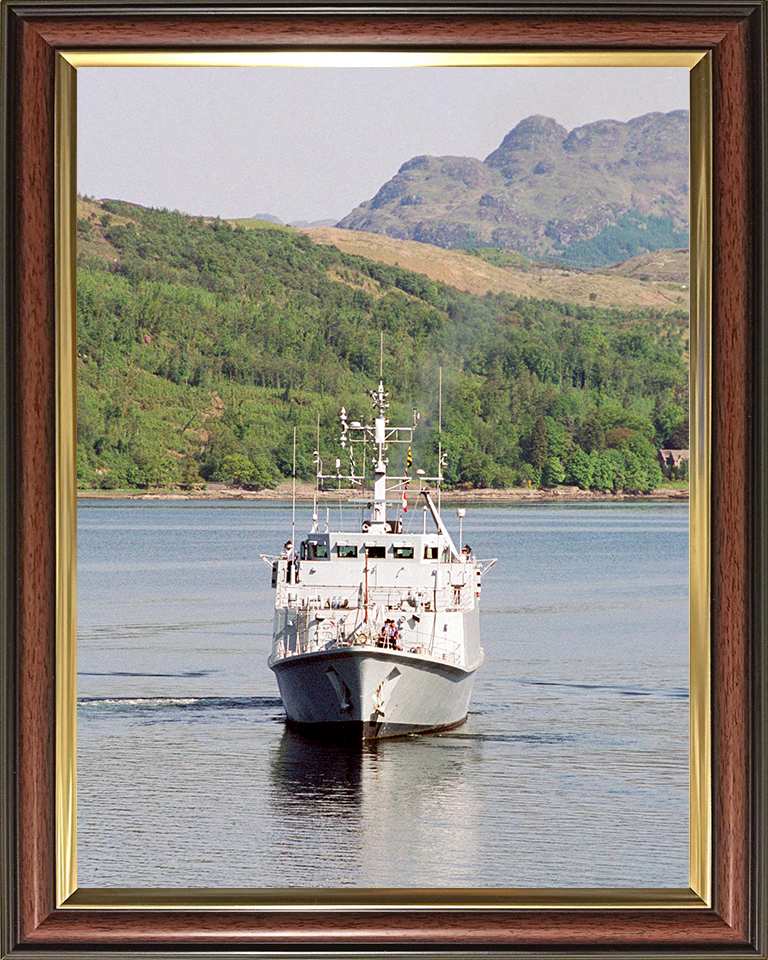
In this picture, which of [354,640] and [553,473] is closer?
[553,473]

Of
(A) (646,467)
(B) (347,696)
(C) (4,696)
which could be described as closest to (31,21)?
(C) (4,696)

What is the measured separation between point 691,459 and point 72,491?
2.48 meters

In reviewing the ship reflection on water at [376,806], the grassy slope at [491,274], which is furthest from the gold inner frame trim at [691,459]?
the ship reflection on water at [376,806]

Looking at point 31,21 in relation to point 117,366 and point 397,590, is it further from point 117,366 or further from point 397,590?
point 397,590

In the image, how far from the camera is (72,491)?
17.0 ft

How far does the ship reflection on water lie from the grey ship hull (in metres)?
0.27

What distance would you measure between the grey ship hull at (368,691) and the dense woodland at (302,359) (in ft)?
29.2

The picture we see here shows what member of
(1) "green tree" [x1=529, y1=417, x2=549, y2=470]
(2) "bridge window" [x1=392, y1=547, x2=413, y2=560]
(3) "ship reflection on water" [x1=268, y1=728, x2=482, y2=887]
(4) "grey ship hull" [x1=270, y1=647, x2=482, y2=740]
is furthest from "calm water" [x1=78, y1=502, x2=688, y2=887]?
(2) "bridge window" [x1=392, y1=547, x2=413, y2=560]

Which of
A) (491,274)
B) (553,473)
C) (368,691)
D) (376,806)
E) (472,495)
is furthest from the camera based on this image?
(368,691)

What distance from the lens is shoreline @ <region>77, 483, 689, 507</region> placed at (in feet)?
20.6

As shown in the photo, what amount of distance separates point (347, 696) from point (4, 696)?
15.0 m

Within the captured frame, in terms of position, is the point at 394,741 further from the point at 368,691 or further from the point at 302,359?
the point at 302,359

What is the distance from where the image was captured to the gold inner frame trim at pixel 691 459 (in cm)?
509

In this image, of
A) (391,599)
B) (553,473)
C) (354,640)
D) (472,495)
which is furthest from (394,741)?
(553,473)
